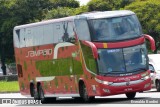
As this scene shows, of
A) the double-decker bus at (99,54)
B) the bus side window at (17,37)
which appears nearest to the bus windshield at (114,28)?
the double-decker bus at (99,54)

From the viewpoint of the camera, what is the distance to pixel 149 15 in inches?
2948

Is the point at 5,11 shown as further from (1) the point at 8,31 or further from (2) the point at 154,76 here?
(2) the point at 154,76

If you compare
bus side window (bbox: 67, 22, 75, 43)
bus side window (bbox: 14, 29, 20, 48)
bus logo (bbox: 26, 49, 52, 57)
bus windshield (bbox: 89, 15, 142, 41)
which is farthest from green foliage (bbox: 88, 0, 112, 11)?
bus windshield (bbox: 89, 15, 142, 41)

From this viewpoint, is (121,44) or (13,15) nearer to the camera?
(121,44)

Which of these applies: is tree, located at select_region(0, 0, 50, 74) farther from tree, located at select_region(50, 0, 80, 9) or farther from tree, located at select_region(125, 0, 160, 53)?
tree, located at select_region(125, 0, 160, 53)

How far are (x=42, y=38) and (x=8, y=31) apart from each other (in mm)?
57778

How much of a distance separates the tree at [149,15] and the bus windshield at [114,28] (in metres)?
43.9

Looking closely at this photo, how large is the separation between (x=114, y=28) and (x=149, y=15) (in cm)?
4753

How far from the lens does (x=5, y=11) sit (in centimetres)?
9181

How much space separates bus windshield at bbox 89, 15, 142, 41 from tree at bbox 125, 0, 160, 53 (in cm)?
4393

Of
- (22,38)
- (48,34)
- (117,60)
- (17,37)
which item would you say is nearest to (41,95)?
(22,38)

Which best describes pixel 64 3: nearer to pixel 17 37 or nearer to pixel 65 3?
pixel 65 3

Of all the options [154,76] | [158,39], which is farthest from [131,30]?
[158,39]

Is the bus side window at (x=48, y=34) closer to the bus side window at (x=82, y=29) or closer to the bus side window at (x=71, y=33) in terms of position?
the bus side window at (x=71, y=33)
